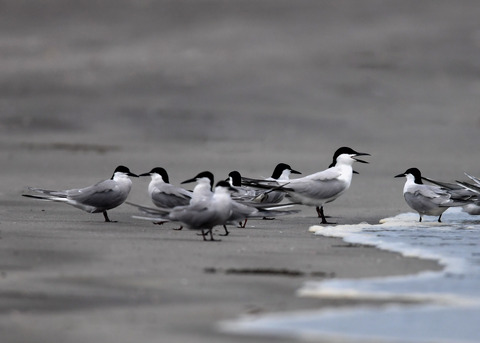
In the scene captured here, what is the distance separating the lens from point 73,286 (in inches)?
244

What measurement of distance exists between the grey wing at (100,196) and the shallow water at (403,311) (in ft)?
13.6

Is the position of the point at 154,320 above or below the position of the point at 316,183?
below

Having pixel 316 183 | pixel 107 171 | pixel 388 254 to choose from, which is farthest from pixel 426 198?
pixel 107 171

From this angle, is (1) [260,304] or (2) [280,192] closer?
(1) [260,304]

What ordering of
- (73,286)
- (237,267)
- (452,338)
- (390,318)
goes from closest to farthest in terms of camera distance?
(452,338) → (390,318) → (73,286) → (237,267)

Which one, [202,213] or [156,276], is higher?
[202,213]

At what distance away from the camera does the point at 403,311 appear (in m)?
5.54

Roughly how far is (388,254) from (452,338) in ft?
11.1

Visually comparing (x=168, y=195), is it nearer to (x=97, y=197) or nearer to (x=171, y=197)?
(x=171, y=197)

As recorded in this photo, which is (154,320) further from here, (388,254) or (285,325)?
(388,254)

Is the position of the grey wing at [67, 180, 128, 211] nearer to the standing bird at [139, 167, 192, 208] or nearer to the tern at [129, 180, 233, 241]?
the standing bird at [139, 167, 192, 208]

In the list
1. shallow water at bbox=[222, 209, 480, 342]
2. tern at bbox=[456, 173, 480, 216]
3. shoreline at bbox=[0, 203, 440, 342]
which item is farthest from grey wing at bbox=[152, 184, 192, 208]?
shallow water at bbox=[222, 209, 480, 342]

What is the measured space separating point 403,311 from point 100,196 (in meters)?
6.74

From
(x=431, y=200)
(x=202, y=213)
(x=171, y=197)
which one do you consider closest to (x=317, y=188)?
(x=431, y=200)
